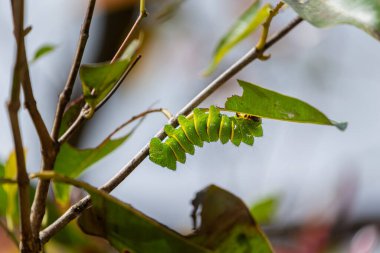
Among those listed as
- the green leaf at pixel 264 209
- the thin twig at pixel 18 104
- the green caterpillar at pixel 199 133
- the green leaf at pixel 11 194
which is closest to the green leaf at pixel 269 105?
the green caterpillar at pixel 199 133

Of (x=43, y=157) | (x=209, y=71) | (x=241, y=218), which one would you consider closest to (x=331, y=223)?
(x=209, y=71)

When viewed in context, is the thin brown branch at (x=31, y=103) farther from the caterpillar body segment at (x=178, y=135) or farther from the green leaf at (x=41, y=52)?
the green leaf at (x=41, y=52)

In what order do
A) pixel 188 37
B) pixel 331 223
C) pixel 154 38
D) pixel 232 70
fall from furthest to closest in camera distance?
pixel 188 37
pixel 154 38
pixel 331 223
pixel 232 70

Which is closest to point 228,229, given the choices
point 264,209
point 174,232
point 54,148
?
point 174,232

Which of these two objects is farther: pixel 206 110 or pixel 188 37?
pixel 188 37

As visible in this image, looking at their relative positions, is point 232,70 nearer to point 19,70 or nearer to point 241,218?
point 241,218

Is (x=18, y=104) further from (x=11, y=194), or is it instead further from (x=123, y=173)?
(x=11, y=194)

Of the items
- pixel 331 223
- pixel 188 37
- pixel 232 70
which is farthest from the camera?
pixel 188 37

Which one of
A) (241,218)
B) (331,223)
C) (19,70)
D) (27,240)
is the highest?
(19,70)

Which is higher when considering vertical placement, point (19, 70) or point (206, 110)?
point (19, 70)
